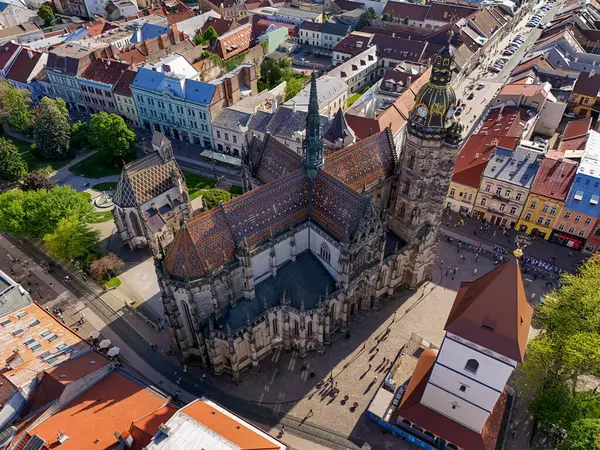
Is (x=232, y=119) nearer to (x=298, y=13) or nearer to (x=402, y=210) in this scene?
(x=402, y=210)

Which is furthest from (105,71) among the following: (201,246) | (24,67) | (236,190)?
(201,246)

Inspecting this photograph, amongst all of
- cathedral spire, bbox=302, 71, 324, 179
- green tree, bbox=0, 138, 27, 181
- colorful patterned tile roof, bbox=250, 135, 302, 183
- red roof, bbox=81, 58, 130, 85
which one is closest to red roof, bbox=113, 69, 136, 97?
red roof, bbox=81, 58, 130, 85

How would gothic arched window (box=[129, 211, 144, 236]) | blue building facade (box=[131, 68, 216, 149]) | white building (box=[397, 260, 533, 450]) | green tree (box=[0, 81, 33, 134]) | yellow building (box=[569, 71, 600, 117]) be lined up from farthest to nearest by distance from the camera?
yellow building (box=[569, 71, 600, 117]), green tree (box=[0, 81, 33, 134]), blue building facade (box=[131, 68, 216, 149]), gothic arched window (box=[129, 211, 144, 236]), white building (box=[397, 260, 533, 450])

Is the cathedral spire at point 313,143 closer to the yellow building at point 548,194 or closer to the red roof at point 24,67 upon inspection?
the yellow building at point 548,194

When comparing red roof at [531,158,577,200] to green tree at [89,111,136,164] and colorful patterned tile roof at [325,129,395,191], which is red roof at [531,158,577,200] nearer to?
colorful patterned tile roof at [325,129,395,191]

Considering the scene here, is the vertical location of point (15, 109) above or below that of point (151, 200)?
below

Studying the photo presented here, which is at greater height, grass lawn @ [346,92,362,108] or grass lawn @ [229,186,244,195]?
grass lawn @ [346,92,362,108]

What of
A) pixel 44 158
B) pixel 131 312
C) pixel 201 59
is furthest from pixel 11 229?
pixel 201 59
